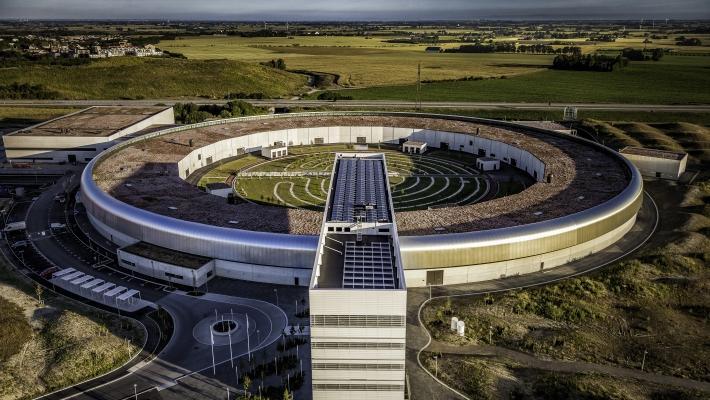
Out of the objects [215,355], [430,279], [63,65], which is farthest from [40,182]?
[63,65]

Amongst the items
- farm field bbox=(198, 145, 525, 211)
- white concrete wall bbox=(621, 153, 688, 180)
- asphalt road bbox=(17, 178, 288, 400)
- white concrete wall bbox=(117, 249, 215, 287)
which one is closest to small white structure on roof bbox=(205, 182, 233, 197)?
farm field bbox=(198, 145, 525, 211)

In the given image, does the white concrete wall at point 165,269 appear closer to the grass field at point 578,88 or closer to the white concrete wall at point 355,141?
the white concrete wall at point 355,141

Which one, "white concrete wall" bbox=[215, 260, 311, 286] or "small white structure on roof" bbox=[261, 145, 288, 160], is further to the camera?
"small white structure on roof" bbox=[261, 145, 288, 160]

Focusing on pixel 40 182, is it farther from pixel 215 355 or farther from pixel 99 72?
pixel 99 72

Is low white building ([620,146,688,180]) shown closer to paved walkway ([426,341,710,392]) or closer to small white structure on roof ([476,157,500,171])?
small white structure on roof ([476,157,500,171])

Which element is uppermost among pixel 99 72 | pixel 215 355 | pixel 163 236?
pixel 99 72
